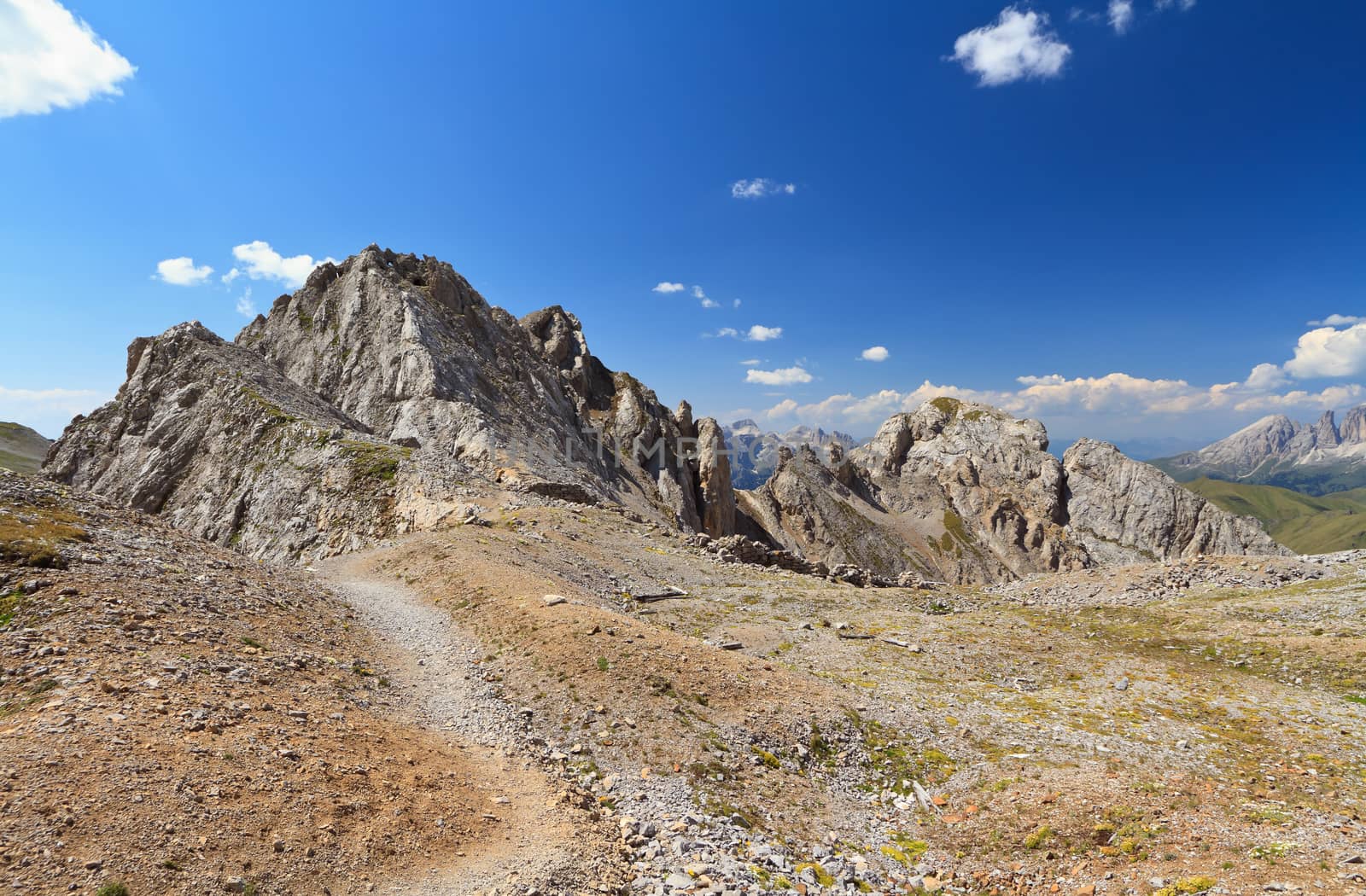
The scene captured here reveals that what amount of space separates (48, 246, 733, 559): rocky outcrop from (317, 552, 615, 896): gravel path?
1758 centimetres

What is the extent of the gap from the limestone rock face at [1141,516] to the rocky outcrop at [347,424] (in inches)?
5320

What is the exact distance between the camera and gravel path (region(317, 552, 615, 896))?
402 inches

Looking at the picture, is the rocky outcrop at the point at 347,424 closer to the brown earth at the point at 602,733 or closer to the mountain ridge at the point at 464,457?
the mountain ridge at the point at 464,457

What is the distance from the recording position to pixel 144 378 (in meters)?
59.4

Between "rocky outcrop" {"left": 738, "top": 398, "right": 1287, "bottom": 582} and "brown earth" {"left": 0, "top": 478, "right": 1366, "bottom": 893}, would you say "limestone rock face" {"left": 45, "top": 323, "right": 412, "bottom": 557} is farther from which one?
"rocky outcrop" {"left": 738, "top": 398, "right": 1287, "bottom": 582}

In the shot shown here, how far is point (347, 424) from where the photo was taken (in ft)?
204

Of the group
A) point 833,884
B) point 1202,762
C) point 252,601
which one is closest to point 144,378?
point 252,601

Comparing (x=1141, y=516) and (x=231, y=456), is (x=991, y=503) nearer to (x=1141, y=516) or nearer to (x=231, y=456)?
(x=1141, y=516)

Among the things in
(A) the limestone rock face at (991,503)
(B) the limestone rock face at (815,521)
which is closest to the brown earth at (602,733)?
(B) the limestone rock face at (815,521)

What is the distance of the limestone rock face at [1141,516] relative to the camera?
499ft

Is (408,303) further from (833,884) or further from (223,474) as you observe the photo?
(833,884)

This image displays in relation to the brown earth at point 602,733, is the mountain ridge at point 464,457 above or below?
above

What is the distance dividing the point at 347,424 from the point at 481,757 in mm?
58144

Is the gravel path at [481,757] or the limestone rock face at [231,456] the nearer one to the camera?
the gravel path at [481,757]
